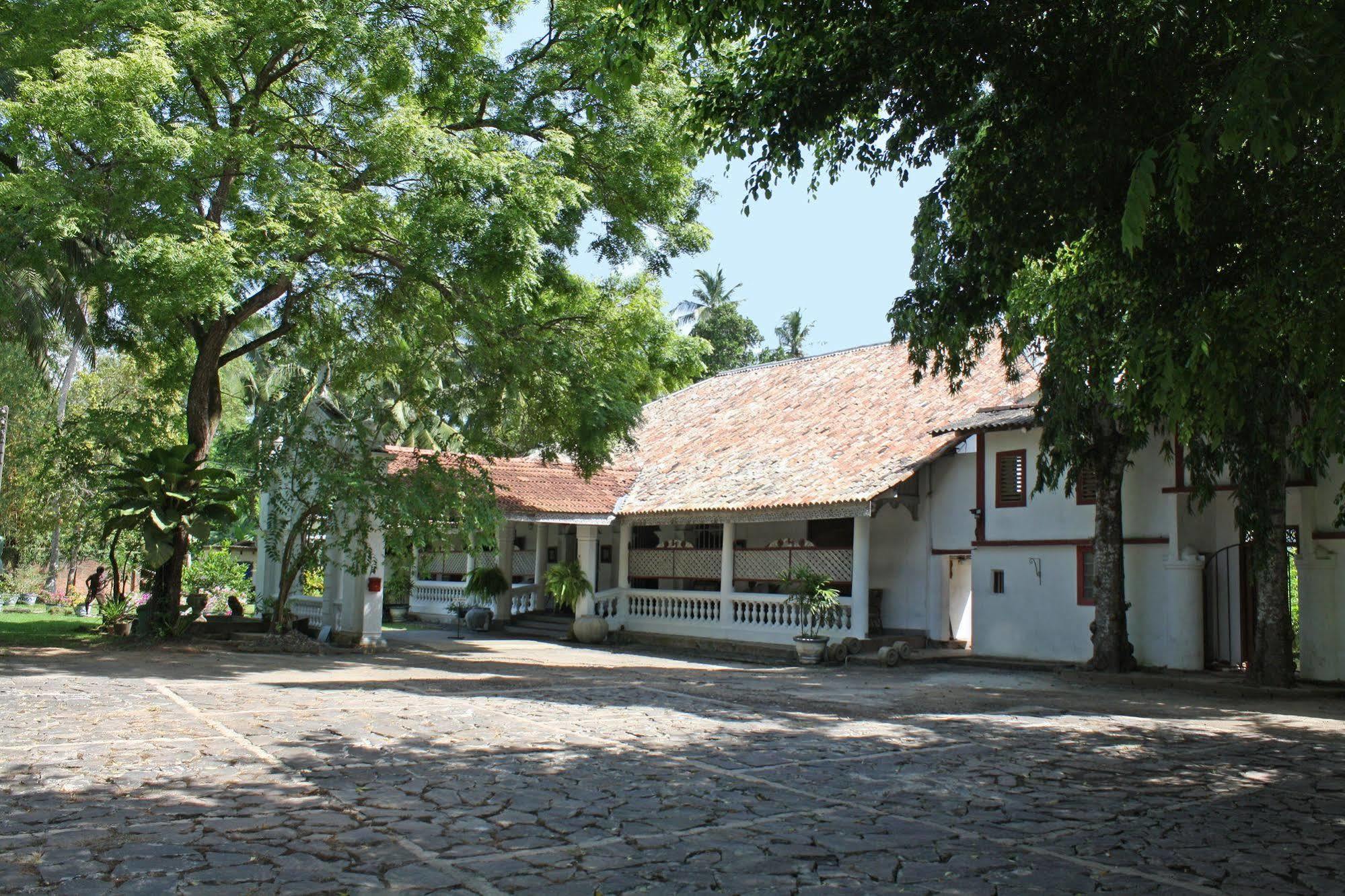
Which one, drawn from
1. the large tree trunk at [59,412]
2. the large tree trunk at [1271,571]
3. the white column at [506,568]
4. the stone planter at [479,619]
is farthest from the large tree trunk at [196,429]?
the large tree trunk at [59,412]

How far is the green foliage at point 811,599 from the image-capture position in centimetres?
1966

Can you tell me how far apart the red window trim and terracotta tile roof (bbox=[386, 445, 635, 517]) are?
937cm

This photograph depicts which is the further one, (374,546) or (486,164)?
(374,546)

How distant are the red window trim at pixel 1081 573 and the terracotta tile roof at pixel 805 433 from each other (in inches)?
121

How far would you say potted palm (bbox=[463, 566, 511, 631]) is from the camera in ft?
80.6

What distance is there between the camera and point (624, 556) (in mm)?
24109

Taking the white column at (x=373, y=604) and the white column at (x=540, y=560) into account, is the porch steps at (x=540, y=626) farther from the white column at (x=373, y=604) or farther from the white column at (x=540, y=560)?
the white column at (x=373, y=604)

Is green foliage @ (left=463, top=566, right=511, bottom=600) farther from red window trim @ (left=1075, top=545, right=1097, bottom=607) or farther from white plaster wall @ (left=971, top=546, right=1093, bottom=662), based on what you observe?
red window trim @ (left=1075, top=545, right=1097, bottom=607)

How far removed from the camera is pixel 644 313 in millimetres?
Answer: 17906

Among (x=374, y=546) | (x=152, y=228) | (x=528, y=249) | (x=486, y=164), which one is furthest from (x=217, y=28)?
(x=374, y=546)

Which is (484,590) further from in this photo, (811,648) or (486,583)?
(811,648)

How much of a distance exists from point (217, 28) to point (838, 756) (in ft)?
40.0

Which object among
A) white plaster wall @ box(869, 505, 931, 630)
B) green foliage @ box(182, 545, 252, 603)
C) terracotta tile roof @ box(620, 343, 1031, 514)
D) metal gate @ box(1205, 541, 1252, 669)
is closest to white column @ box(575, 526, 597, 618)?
terracotta tile roof @ box(620, 343, 1031, 514)

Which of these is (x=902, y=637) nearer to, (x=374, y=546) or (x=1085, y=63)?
(x=374, y=546)
